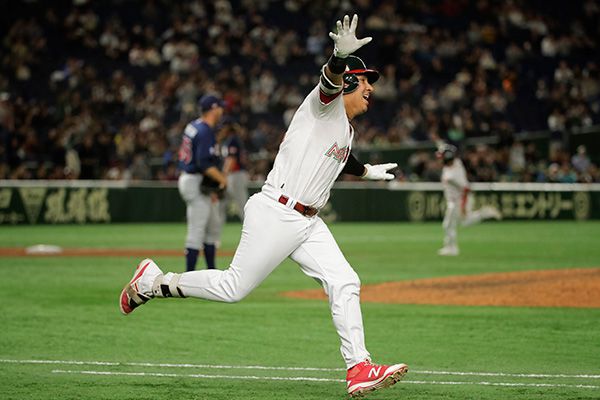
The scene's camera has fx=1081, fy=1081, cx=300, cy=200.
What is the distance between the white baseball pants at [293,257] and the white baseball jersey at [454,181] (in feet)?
43.6

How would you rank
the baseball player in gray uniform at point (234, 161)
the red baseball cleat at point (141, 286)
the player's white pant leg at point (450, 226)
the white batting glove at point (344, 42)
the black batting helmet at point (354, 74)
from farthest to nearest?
the player's white pant leg at point (450, 226) → the baseball player in gray uniform at point (234, 161) → the red baseball cleat at point (141, 286) → the black batting helmet at point (354, 74) → the white batting glove at point (344, 42)

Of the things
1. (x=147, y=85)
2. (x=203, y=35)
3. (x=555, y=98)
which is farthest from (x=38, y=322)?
(x=555, y=98)

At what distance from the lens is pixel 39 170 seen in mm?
29500

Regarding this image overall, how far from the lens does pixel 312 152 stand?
6773 millimetres

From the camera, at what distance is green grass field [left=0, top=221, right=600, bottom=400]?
705cm

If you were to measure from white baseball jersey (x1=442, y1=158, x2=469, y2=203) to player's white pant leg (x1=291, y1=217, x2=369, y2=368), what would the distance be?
13222 mm

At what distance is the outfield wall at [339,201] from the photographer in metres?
28.1

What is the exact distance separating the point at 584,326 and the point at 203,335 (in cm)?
360

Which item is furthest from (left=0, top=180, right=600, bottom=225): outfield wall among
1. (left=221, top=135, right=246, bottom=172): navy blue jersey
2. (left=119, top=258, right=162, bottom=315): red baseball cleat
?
(left=119, top=258, right=162, bottom=315): red baseball cleat

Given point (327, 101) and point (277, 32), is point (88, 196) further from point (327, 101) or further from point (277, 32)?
point (327, 101)

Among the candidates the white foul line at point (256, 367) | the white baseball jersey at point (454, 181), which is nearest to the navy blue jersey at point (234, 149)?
the white baseball jersey at point (454, 181)

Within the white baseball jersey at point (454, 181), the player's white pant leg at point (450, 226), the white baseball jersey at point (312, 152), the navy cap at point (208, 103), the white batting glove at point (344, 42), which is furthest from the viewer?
the white baseball jersey at point (454, 181)

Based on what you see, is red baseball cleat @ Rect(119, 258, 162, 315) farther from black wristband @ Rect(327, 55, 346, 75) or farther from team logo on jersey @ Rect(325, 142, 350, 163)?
black wristband @ Rect(327, 55, 346, 75)

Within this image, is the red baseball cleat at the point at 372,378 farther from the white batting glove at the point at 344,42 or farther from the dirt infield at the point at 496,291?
the dirt infield at the point at 496,291
